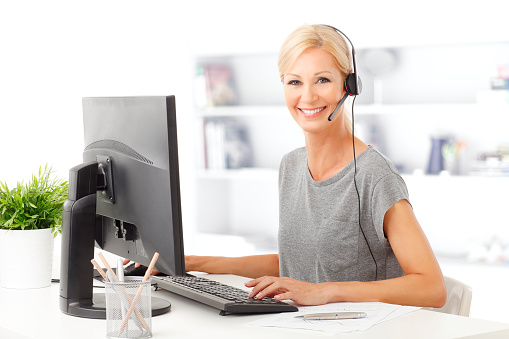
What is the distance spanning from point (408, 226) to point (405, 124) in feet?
7.49

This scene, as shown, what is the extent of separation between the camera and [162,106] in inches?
54.0

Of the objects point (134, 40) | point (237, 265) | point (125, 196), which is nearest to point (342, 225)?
point (237, 265)

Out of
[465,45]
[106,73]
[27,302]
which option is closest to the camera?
[27,302]

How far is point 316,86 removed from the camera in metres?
1.97

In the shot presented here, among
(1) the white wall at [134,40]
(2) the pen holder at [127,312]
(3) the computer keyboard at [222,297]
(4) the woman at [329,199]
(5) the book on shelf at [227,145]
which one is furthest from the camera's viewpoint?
(5) the book on shelf at [227,145]

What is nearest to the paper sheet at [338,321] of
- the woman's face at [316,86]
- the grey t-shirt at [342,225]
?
the grey t-shirt at [342,225]

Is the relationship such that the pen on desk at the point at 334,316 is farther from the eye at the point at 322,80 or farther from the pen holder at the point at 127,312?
the eye at the point at 322,80

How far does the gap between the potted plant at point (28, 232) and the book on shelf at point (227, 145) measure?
2643 millimetres

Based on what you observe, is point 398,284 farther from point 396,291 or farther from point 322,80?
point 322,80

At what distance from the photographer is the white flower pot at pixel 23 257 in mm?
1726

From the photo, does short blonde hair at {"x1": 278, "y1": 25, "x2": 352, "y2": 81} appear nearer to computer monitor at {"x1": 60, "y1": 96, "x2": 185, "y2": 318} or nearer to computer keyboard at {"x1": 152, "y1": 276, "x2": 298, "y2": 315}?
computer monitor at {"x1": 60, "y1": 96, "x2": 185, "y2": 318}

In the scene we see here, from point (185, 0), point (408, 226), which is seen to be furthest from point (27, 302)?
point (185, 0)

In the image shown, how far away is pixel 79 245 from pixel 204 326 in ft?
1.10

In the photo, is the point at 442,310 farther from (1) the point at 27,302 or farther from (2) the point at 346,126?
(1) the point at 27,302
